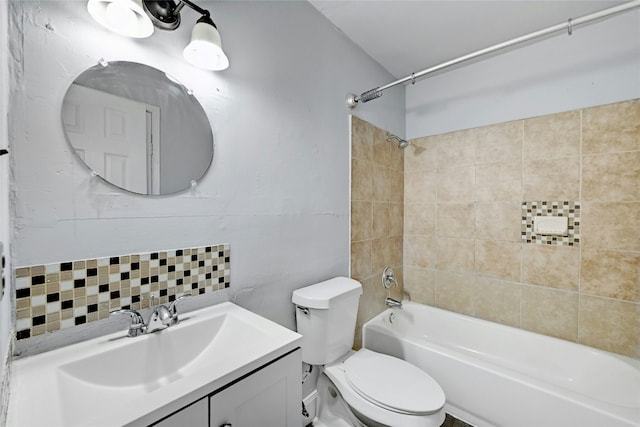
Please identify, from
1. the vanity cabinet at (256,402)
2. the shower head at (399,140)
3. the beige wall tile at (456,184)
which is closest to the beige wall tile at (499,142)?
the beige wall tile at (456,184)

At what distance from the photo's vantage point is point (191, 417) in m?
0.65

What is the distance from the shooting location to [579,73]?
1.78 meters

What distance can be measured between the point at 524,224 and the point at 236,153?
1984 millimetres

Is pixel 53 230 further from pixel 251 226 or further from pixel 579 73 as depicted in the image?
pixel 579 73

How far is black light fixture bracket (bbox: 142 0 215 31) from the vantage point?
90 centimetres

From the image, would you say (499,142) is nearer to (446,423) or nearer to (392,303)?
(392,303)

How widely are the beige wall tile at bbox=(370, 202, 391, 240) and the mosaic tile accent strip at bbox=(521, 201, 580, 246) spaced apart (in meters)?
0.93

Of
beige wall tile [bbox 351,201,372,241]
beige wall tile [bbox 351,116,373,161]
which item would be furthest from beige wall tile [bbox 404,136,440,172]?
beige wall tile [bbox 351,201,372,241]

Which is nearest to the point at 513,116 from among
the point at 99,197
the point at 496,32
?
the point at 496,32

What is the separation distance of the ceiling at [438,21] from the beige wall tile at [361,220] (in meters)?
1.12

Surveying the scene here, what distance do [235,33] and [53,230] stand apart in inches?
40.2

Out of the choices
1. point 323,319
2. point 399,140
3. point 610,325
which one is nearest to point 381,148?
point 399,140

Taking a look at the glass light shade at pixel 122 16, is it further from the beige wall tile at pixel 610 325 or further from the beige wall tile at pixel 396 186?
the beige wall tile at pixel 610 325

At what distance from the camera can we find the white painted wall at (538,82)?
1.67 metres
